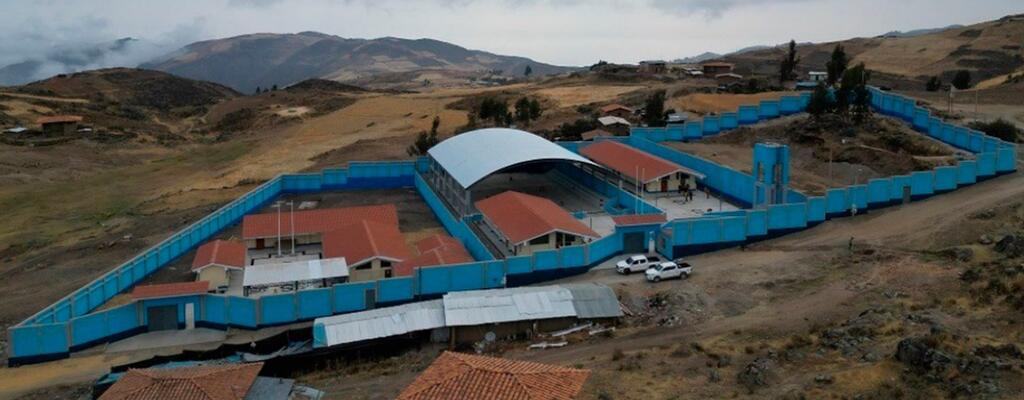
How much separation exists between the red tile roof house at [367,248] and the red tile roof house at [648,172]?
16.5 meters

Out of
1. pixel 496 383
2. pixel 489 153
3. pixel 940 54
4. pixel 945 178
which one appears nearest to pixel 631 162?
pixel 489 153

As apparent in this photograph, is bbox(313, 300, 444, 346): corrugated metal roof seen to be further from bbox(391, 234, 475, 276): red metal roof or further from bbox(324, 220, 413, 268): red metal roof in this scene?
bbox(324, 220, 413, 268): red metal roof

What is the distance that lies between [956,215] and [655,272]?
1708 cm

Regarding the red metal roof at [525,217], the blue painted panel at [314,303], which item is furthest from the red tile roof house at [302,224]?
the blue painted panel at [314,303]

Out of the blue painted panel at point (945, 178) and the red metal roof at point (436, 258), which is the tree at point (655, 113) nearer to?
the blue painted panel at point (945, 178)

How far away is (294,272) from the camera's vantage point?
1361 inches

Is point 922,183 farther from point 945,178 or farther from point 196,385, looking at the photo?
point 196,385

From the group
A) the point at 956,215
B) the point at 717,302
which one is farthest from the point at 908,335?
the point at 956,215

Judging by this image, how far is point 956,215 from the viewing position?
38469 mm

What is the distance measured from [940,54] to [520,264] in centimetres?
11209

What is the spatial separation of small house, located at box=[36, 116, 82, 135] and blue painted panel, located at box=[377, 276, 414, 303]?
69827mm

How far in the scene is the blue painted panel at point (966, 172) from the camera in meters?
43.3

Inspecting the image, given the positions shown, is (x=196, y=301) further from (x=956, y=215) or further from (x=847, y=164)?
(x=847, y=164)

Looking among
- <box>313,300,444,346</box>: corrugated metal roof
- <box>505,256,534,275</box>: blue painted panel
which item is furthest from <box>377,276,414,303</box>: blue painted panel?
<box>505,256,534,275</box>: blue painted panel
